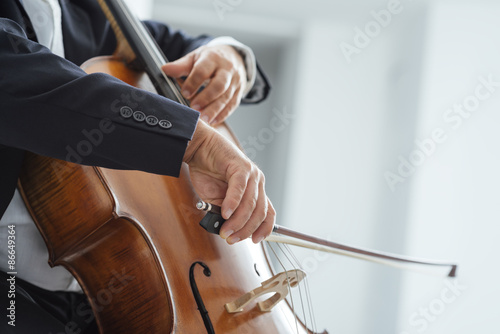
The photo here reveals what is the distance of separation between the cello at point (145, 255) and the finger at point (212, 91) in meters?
0.18

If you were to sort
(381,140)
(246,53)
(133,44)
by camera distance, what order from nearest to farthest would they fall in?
(133,44) < (246,53) < (381,140)

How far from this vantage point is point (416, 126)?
2059 mm

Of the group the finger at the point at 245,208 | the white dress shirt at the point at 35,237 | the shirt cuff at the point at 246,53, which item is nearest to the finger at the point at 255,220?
the finger at the point at 245,208

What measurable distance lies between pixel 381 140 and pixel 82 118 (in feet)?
6.98

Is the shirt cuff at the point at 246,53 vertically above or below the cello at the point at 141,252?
above

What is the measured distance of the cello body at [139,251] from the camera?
1.97ft

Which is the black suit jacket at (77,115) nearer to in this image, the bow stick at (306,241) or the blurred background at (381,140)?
the bow stick at (306,241)

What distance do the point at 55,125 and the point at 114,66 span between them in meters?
0.33

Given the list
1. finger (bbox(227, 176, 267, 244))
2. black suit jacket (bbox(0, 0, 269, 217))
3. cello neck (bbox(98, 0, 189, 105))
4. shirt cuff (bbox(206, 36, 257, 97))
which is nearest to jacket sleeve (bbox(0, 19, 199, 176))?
black suit jacket (bbox(0, 0, 269, 217))

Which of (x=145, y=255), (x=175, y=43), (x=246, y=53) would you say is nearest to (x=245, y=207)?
(x=145, y=255)

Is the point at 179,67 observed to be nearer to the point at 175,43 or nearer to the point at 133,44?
the point at 133,44

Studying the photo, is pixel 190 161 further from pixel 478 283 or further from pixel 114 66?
pixel 478 283

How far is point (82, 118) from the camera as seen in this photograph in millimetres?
522

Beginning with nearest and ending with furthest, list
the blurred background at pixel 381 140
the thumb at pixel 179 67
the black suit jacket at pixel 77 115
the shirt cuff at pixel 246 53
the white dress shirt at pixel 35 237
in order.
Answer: the black suit jacket at pixel 77 115 → the white dress shirt at pixel 35 237 → the thumb at pixel 179 67 → the shirt cuff at pixel 246 53 → the blurred background at pixel 381 140
